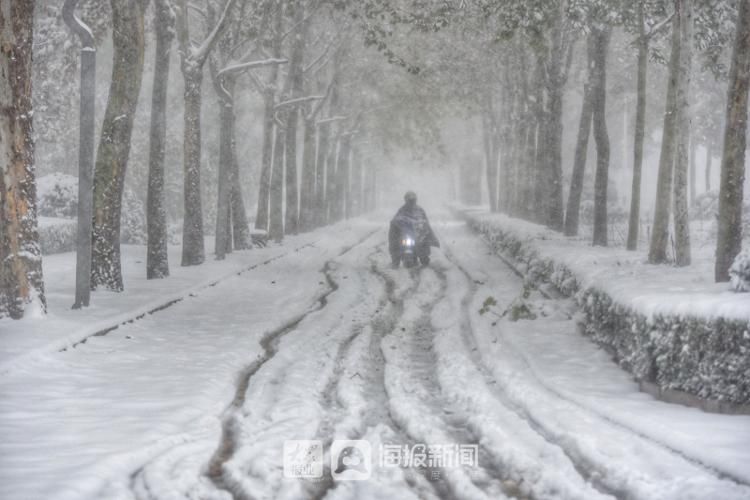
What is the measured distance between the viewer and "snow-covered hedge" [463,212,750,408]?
7.31m

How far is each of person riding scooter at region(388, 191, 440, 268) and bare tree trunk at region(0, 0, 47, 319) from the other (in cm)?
1065

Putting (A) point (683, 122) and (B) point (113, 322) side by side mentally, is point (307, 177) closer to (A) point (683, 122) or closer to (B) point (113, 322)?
(A) point (683, 122)

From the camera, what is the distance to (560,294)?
14391mm

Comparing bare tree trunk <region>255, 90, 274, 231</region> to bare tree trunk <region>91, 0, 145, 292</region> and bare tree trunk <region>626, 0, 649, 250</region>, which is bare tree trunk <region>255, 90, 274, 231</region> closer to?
bare tree trunk <region>91, 0, 145, 292</region>

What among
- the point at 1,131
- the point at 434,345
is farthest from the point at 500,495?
the point at 1,131

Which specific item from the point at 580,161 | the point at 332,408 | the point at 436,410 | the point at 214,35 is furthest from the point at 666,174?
the point at 214,35

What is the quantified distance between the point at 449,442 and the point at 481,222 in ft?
89.7

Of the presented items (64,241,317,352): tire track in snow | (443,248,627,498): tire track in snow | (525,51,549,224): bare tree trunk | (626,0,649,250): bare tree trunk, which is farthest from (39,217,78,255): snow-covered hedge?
(626,0,649,250): bare tree trunk

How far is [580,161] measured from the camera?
2200 centimetres

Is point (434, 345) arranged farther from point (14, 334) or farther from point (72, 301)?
point (72, 301)

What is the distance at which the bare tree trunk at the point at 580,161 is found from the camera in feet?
69.9

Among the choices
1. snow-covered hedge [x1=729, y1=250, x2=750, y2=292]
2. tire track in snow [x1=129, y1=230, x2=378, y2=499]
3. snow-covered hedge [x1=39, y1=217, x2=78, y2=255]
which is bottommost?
tire track in snow [x1=129, y1=230, x2=378, y2=499]

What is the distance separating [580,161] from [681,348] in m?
14.6

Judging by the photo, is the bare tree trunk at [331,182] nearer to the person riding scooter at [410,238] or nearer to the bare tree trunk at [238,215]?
the bare tree trunk at [238,215]
